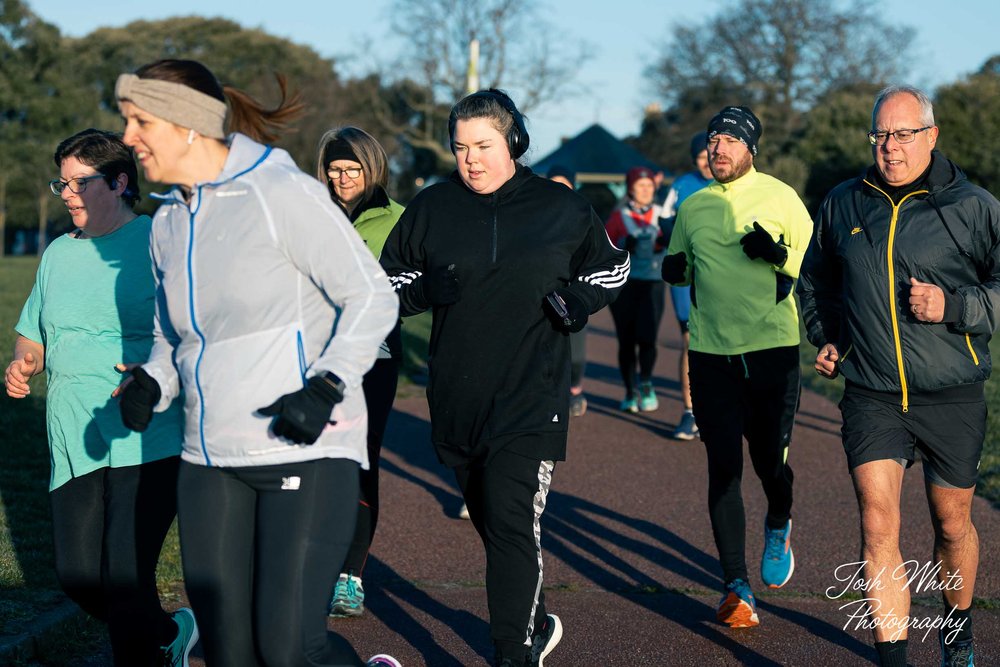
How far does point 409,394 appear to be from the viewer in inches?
473

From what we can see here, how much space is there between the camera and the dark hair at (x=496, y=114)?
14.0 feet

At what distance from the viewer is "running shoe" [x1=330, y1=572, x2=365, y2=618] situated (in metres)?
5.27

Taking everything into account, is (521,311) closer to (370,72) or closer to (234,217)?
(234,217)

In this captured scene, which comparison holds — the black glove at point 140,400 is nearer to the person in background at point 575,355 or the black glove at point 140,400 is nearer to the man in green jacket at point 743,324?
the man in green jacket at point 743,324

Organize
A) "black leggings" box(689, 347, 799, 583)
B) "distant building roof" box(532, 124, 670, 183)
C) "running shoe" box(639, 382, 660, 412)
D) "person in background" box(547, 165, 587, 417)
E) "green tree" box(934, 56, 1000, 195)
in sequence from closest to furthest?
"black leggings" box(689, 347, 799, 583), "person in background" box(547, 165, 587, 417), "running shoe" box(639, 382, 660, 412), "distant building roof" box(532, 124, 670, 183), "green tree" box(934, 56, 1000, 195)

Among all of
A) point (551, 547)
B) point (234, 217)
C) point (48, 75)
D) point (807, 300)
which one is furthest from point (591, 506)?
point (48, 75)

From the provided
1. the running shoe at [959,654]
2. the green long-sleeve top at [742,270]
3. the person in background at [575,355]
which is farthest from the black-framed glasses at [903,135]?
the person in background at [575,355]

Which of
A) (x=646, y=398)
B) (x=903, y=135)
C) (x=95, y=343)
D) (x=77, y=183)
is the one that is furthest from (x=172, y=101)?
(x=646, y=398)

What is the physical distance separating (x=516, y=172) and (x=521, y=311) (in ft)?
1.82

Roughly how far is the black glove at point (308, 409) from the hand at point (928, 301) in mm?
2227

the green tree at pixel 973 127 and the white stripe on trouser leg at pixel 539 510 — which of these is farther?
the green tree at pixel 973 127

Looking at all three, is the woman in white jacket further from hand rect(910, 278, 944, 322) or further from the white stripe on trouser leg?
hand rect(910, 278, 944, 322)

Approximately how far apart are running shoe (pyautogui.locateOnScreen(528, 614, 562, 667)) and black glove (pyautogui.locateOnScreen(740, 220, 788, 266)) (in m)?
2.03

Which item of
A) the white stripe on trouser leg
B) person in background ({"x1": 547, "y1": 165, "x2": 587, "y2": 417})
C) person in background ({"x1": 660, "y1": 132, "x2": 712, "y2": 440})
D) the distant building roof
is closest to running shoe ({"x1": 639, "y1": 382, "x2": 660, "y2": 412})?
person in background ({"x1": 547, "y1": 165, "x2": 587, "y2": 417})
